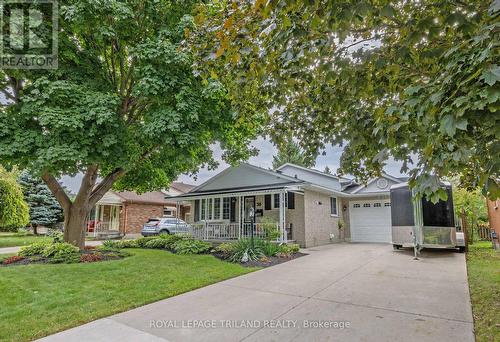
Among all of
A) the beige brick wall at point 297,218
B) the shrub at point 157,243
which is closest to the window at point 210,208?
the shrub at point 157,243

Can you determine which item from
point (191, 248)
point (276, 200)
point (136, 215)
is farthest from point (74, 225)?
point (136, 215)

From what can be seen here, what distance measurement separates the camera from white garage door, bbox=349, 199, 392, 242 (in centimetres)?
1572

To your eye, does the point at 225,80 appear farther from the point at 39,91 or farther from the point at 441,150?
the point at 39,91

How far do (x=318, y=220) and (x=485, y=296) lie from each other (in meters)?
9.47

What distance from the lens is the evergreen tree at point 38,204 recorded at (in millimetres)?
22641

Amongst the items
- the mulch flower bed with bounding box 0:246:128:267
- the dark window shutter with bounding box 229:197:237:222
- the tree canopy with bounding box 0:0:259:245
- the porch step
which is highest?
the tree canopy with bounding box 0:0:259:245

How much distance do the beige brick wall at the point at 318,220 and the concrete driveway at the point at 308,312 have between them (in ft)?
21.3

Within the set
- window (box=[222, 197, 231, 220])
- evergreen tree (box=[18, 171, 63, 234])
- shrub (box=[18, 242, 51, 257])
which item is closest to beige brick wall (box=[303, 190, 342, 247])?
window (box=[222, 197, 231, 220])

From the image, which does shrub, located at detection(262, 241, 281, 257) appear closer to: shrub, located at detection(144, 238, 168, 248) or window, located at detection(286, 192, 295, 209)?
window, located at detection(286, 192, 295, 209)

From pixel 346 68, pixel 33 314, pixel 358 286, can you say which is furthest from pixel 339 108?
pixel 33 314

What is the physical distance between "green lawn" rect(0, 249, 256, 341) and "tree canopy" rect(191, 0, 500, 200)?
4.03m

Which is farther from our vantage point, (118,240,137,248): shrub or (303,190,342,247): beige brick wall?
(118,240,137,248): shrub

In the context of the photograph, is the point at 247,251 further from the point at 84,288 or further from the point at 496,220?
the point at 496,220

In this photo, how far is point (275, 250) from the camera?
10539 millimetres
